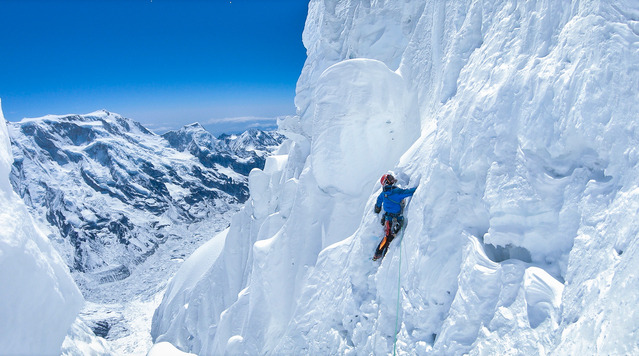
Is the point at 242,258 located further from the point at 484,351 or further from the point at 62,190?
the point at 62,190

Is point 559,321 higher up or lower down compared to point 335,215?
higher up

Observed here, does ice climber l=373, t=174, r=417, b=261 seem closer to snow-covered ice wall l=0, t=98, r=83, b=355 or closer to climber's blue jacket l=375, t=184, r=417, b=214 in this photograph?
climber's blue jacket l=375, t=184, r=417, b=214

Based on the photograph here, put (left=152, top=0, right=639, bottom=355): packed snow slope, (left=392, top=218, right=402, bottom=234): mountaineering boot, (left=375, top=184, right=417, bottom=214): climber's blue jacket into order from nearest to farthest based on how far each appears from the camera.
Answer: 1. (left=152, top=0, right=639, bottom=355): packed snow slope
2. (left=375, top=184, right=417, bottom=214): climber's blue jacket
3. (left=392, top=218, right=402, bottom=234): mountaineering boot

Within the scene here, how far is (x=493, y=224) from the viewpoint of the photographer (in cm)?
574

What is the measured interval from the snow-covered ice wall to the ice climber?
8934 mm

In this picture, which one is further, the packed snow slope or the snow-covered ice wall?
the snow-covered ice wall

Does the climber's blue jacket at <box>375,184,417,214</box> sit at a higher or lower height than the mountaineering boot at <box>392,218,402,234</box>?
higher

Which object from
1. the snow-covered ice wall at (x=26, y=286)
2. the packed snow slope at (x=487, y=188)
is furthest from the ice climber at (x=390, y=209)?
the snow-covered ice wall at (x=26, y=286)

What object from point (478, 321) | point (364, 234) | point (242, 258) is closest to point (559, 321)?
point (478, 321)

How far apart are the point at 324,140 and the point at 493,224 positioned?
296 inches

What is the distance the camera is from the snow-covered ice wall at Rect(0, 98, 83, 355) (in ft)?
26.8

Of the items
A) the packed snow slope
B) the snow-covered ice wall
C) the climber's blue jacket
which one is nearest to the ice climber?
the climber's blue jacket

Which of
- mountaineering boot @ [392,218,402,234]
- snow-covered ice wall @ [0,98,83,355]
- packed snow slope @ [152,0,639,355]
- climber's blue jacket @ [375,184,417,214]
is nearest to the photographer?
packed snow slope @ [152,0,639,355]

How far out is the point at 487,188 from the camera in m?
6.02
